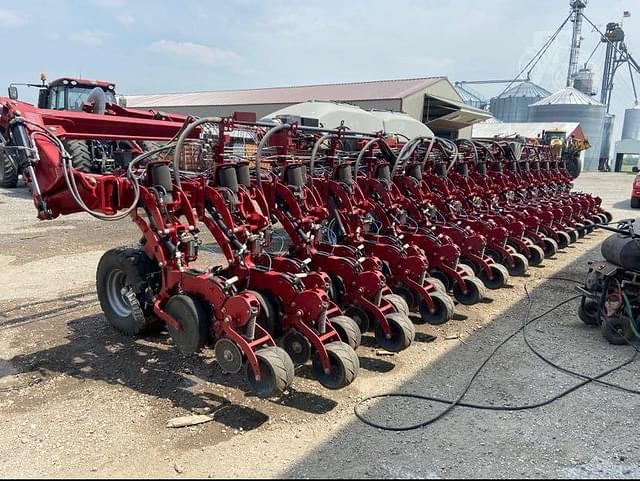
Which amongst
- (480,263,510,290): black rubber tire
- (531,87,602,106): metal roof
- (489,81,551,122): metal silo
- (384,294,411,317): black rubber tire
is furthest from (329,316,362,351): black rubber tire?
(489,81,551,122): metal silo

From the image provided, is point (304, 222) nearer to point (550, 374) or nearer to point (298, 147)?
point (298, 147)

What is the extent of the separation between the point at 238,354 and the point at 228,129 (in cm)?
228

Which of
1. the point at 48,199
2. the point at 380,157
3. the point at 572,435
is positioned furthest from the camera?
the point at 380,157

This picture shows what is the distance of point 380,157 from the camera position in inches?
268

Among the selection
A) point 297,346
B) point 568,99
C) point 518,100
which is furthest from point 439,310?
point 518,100

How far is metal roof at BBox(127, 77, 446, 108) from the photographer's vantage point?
22.9 m

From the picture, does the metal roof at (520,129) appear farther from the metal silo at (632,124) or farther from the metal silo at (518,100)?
the metal silo at (632,124)

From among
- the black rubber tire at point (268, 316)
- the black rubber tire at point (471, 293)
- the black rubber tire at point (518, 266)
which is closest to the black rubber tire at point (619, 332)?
the black rubber tire at point (471, 293)

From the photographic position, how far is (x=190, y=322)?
12.7 feet

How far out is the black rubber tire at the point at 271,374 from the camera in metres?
3.45

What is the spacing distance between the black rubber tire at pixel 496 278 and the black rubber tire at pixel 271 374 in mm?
3841

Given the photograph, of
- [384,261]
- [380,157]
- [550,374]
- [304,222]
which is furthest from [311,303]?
[380,157]

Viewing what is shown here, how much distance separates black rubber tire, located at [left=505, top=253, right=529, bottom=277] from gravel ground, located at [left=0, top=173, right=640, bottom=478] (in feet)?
5.25

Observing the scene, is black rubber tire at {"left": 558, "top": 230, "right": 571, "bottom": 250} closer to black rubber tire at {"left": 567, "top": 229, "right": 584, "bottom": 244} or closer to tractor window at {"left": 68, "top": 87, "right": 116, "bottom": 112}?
black rubber tire at {"left": 567, "top": 229, "right": 584, "bottom": 244}
